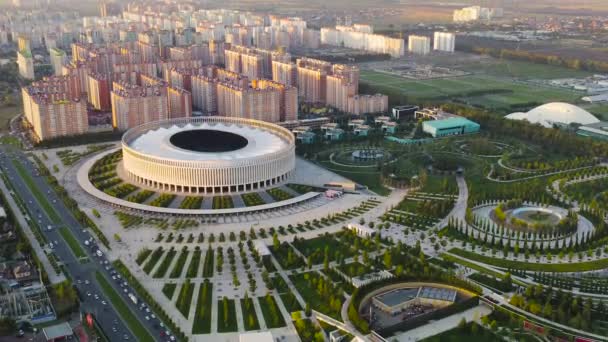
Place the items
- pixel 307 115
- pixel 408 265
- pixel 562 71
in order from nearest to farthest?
pixel 408 265 → pixel 307 115 → pixel 562 71

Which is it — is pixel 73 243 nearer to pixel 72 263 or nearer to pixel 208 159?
pixel 72 263

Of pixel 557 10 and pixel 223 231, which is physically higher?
pixel 557 10

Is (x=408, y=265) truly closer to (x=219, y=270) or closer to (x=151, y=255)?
(x=219, y=270)

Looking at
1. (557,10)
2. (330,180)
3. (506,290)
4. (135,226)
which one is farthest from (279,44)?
(557,10)

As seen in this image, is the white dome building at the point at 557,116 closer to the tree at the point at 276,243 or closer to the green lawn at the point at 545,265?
the green lawn at the point at 545,265

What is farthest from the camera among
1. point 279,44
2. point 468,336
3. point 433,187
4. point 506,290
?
point 279,44

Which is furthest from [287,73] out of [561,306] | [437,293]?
[561,306]

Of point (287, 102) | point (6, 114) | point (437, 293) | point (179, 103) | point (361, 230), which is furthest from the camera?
point (6, 114)
